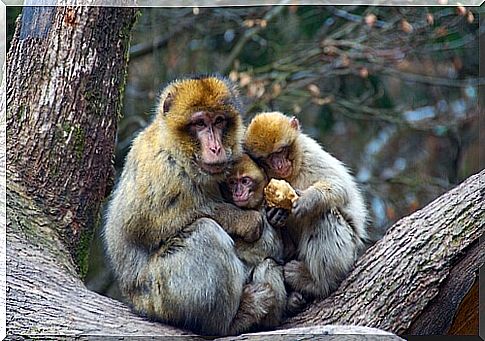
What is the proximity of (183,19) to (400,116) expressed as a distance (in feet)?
5.59

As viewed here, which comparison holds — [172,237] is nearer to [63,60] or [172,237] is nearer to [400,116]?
[63,60]

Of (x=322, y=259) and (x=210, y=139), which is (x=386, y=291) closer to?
(x=322, y=259)

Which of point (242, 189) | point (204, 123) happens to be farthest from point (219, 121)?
point (242, 189)

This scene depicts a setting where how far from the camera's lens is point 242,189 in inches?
126

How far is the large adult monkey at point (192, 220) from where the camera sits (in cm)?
312

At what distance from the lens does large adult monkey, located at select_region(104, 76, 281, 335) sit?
10.2 ft

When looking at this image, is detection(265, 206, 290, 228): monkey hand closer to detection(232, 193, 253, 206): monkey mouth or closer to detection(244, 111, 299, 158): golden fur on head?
detection(232, 193, 253, 206): monkey mouth

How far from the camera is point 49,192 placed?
3.78m

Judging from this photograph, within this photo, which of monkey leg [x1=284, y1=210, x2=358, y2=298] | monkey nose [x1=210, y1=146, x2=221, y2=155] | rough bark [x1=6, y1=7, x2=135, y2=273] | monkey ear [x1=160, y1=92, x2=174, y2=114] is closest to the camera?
monkey nose [x1=210, y1=146, x2=221, y2=155]

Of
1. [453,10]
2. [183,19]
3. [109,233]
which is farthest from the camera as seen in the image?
[183,19]

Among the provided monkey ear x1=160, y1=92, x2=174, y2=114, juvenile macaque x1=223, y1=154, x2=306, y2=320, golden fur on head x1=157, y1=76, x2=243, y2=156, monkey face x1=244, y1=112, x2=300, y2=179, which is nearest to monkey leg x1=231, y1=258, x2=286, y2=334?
juvenile macaque x1=223, y1=154, x2=306, y2=320

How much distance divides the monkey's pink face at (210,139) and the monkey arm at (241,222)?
0.64 ft

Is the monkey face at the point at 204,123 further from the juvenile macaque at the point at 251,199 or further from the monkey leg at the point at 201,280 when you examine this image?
the monkey leg at the point at 201,280

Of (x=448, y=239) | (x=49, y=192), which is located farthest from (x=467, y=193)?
(x=49, y=192)
